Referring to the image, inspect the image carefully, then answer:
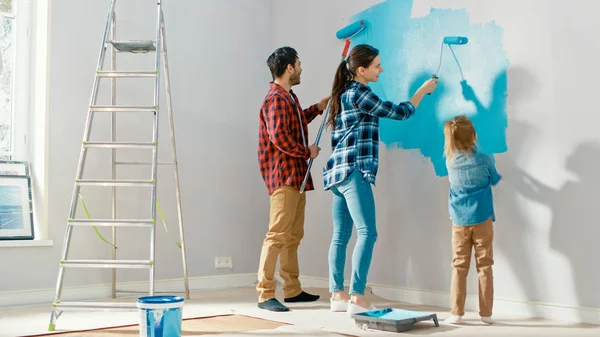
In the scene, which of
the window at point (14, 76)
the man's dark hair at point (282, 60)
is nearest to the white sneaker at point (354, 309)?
the man's dark hair at point (282, 60)

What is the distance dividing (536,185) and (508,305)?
0.60 meters

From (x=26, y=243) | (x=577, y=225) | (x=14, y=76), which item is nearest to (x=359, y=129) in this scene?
(x=577, y=225)

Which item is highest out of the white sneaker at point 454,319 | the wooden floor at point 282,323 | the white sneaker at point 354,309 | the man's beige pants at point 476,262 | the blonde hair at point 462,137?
the blonde hair at point 462,137

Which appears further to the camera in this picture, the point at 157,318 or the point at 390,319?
the point at 390,319

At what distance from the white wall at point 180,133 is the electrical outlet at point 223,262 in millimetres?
33

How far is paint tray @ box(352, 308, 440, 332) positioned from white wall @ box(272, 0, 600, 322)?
626mm

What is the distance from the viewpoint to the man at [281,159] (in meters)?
3.30

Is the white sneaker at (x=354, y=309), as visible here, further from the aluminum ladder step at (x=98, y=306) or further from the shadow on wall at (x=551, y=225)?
the aluminum ladder step at (x=98, y=306)

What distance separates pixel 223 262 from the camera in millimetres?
4355

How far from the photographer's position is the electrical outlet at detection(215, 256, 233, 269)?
14.2 ft

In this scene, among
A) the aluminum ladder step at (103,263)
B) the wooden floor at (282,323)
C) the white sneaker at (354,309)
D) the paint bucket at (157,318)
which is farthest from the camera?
the white sneaker at (354,309)

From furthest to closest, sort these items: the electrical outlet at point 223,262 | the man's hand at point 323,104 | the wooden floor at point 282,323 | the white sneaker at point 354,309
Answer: the electrical outlet at point 223,262 < the man's hand at point 323,104 < the white sneaker at point 354,309 < the wooden floor at point 282,323

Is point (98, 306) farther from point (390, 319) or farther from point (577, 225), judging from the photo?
point (577, 225)

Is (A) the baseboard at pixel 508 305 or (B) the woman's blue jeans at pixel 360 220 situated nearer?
(A) the baseboard at pixel 508 305
